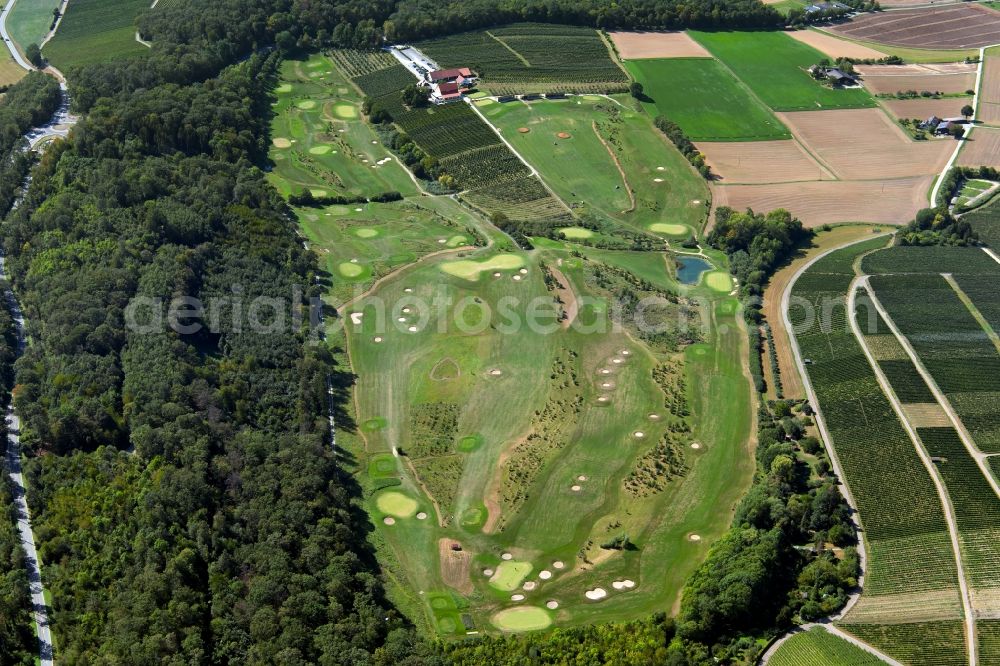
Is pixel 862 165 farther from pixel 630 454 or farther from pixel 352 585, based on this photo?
pixel 352 585

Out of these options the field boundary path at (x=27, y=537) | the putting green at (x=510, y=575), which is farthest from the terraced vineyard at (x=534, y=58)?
the putting green at (x=510, y=575)

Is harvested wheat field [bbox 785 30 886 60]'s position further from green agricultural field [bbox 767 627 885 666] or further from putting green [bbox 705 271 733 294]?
green agricultural field [bbox 767 627 885 666]

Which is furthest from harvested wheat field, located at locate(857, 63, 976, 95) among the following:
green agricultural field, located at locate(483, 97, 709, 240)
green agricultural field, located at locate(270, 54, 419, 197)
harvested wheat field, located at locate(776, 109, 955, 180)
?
green agricultural field, located at locate(270, 54, 419, 197)

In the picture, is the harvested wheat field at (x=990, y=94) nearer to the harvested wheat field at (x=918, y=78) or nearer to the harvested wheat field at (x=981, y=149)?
the harvested wheat field at (x=918, y=78)

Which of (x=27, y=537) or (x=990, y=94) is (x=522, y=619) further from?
(x=990, y=94)

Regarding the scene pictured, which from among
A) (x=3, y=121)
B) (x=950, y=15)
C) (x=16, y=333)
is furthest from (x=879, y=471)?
(x=950, y=15)

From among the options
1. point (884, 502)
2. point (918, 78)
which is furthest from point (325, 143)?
point (918, 78)
